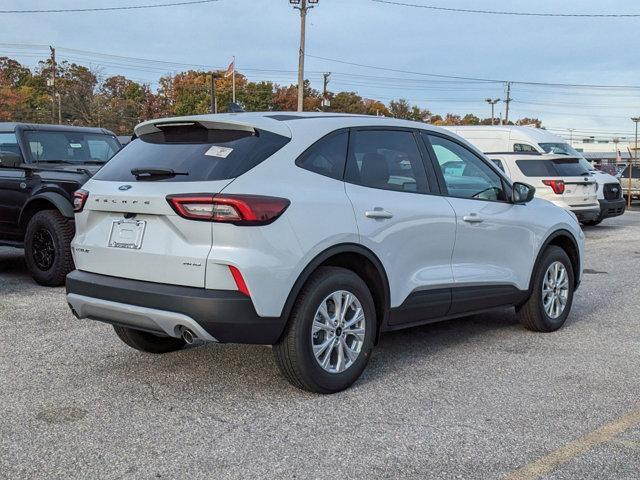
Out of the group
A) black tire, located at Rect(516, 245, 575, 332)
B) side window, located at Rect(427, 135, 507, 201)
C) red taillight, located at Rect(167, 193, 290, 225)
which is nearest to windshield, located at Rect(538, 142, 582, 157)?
black tire, located at Rect(516, 245, 575, 332)

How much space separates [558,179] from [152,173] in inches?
457

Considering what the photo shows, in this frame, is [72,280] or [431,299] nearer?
[72,280]

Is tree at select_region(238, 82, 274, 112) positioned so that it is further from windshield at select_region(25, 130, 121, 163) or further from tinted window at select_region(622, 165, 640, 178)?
windshield at select_region(25, 130, 121, 163)

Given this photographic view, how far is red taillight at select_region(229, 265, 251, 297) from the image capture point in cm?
389

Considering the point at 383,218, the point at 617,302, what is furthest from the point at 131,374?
the point at 617,302

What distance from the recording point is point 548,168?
570 inches

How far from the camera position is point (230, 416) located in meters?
→ 4.06

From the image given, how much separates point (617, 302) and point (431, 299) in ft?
11.8

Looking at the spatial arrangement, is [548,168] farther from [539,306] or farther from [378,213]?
[378,213]

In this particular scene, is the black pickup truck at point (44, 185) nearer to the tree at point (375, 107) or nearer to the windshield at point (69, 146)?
the windshield at point (69, 146)

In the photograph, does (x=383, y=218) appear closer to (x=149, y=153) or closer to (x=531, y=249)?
(x=149, y=153)

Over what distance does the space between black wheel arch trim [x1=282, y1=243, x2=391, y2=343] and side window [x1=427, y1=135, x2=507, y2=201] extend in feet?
3.49

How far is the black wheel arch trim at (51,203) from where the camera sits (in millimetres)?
7918

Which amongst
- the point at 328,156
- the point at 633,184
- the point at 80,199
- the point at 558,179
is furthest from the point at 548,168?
the point at 633,184
